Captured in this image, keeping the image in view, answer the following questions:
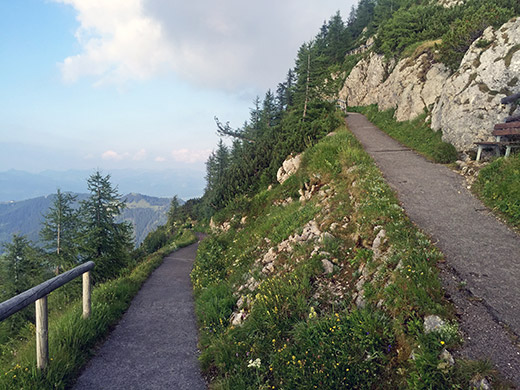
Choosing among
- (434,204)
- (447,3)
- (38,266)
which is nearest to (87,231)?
(38,266)

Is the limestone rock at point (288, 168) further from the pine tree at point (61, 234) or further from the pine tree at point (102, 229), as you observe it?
the pine tree at point (61, 234)

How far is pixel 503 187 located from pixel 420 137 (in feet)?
31.3

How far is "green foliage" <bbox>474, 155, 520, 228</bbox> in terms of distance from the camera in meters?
6.72

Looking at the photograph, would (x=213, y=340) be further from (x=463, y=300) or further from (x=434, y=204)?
(x=434, y=204)

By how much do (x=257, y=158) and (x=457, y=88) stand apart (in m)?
15.4

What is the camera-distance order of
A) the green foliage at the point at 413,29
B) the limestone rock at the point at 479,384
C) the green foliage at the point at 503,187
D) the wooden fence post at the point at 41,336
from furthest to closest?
the green foliage at the point at 413,29 → the green foliage at the point at 503,187 → the wooden fence post at the point at 41,336 → the limestone rock at the point at 479,384

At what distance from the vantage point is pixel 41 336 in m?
4.25

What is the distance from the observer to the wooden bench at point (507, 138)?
916 centimetres

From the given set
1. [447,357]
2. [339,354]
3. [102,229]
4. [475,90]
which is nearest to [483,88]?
[475,90]

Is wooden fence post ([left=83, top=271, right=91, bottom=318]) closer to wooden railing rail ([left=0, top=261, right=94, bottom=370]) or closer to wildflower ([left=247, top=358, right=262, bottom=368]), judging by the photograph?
wooden railing rail ([left=0, top=261, right=94, bottom=370])

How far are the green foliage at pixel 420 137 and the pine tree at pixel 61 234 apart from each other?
24532mm

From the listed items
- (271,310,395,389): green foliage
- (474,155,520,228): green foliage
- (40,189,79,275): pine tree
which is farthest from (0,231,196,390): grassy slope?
(40,189,79,275): pine tree

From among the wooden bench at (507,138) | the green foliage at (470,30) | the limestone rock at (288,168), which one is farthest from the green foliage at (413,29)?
the limestone rock at (288,168)

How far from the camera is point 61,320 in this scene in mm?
5660
